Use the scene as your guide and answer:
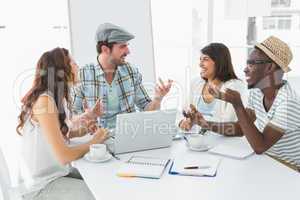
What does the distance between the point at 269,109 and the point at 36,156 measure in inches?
48.9

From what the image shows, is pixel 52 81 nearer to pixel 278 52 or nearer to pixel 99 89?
pixel 99 89

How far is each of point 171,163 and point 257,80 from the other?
2.42ft

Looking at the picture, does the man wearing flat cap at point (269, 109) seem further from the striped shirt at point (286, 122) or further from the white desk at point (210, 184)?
the white desk at point (210, 184)

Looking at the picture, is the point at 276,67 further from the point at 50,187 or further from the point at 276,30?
the point at 276,30

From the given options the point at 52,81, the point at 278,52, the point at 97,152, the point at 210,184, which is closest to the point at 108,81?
the point at 52,81

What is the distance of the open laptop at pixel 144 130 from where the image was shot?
5.31ft

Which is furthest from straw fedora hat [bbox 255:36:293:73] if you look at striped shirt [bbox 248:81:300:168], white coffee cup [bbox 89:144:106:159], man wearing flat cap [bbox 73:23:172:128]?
white coffee cup [bbox 89:144:106:159]

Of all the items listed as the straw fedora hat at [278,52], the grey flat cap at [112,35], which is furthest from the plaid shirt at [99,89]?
the straw fedora hat at [278,52]

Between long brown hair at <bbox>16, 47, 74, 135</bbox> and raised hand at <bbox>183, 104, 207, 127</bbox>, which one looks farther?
raised hand at <bbox>183, 104, 207, 127</bbox>

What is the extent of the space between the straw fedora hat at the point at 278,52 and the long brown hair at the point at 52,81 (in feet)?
3.51

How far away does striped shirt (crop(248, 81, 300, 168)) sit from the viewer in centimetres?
174

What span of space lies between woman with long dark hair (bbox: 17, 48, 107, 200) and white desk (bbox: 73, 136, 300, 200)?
14 cm

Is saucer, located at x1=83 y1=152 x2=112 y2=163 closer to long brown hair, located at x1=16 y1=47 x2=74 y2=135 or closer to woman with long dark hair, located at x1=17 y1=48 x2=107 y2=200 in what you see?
woman with long dark hair, located at x1=17 y1=48 x2=107 y2=200

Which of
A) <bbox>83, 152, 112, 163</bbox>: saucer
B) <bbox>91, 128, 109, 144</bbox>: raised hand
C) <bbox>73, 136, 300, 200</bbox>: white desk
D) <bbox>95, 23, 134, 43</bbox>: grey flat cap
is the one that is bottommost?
<bbox>73, 136, 300, 200</bbox>: white desk
